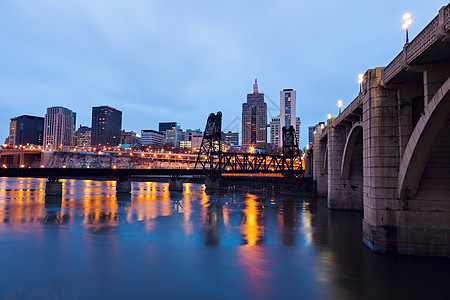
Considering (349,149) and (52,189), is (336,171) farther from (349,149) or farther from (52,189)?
(52,189)

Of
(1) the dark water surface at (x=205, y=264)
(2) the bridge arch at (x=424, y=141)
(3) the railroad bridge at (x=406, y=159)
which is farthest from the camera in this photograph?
(3) the railroad bridge at (x=406, y=159)

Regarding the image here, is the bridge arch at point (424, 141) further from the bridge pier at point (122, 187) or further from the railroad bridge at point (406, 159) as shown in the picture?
the bridge pier at point (122, 187)

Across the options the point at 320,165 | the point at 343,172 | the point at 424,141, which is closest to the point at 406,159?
the point at 424,141

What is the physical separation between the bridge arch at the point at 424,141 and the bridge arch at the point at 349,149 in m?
14.9

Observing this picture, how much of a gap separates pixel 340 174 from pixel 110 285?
32.3 m

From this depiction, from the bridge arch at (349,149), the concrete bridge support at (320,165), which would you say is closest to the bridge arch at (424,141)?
the bridge arch at (349,149)

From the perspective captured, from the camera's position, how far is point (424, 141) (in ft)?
50.3

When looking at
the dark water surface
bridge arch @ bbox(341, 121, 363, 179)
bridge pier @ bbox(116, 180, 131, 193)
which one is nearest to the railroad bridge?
the dark water surface

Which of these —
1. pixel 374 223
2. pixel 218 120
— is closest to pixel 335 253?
pixel 374 223

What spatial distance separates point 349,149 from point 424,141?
20154 mm

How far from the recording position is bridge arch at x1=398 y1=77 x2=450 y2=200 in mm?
13391

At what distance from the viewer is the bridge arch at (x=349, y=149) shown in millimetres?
32856

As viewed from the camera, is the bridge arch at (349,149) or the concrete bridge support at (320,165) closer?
the bridge arch at (349,149)

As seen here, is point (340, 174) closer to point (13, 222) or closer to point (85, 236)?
point (85, 236)
